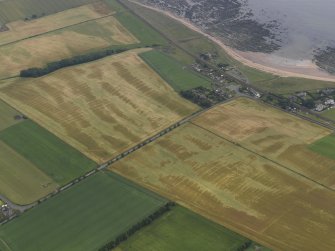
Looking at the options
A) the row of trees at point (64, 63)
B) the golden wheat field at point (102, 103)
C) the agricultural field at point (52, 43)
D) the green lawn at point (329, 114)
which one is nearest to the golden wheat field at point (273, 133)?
the green lawn at point (329, 114)

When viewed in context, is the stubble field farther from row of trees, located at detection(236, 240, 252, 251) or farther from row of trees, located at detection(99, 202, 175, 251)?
row of trees, located at detection(99, 202, 175, 251)

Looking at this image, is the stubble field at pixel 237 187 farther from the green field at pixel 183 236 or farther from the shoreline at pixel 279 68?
the shoreline at pixel 279 68

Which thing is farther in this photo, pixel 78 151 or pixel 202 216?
pixel 78 151

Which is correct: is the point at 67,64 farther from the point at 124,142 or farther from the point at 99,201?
the point at 99,201

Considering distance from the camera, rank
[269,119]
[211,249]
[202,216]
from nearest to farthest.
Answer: [211,249]
[202,216]
[269,119]

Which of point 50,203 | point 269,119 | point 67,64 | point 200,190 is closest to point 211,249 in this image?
point 200,190

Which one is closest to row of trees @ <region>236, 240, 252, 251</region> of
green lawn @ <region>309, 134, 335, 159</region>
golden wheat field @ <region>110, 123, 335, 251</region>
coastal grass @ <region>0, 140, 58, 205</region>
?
golden wheat field @ <region>110, 123, 335, 251</region>

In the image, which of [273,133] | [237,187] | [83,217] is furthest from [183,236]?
[273,133]
